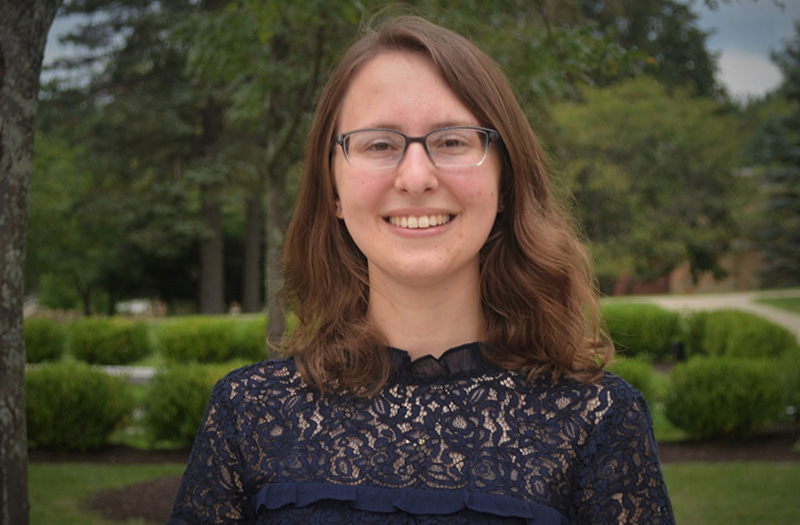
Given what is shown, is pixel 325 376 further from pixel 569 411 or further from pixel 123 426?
pixel 123 426

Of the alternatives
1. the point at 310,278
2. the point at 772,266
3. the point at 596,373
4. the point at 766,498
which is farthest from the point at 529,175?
the point at 772,266

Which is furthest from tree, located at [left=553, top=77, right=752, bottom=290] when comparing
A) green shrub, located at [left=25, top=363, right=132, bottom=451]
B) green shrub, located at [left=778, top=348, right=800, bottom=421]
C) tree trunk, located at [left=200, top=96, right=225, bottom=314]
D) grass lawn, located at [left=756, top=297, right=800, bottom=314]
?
green shrub, located at [left=25, top=363, right=132, bottom=451]

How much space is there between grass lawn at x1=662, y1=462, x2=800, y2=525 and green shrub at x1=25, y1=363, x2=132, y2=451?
505 cm

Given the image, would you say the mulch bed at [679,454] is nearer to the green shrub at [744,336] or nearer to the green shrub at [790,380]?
the green shrub at [790,380]

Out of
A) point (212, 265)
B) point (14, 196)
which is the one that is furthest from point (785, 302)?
point (14, 196)

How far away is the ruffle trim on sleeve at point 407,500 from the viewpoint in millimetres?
1563

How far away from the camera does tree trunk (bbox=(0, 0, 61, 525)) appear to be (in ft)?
10.1

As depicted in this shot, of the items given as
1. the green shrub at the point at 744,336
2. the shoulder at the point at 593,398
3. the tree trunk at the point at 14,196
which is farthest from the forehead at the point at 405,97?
the green shrub at the point at 744,336

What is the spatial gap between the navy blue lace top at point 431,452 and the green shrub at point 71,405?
619cm

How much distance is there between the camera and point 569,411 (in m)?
1.67

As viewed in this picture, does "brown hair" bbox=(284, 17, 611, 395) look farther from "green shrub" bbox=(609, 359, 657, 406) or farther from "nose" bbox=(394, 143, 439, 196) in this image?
"green shrub" bbox=(609, 359, 657, 406)

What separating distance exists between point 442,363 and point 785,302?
18690mm

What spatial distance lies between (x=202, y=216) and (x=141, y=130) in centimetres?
393

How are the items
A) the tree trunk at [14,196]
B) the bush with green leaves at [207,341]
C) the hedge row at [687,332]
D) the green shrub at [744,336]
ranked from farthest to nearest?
the bush with green leaves at [207,341] < the hedge row at [687,332] < the green shrub at [744,336] < the tree trunk at [14,196]
